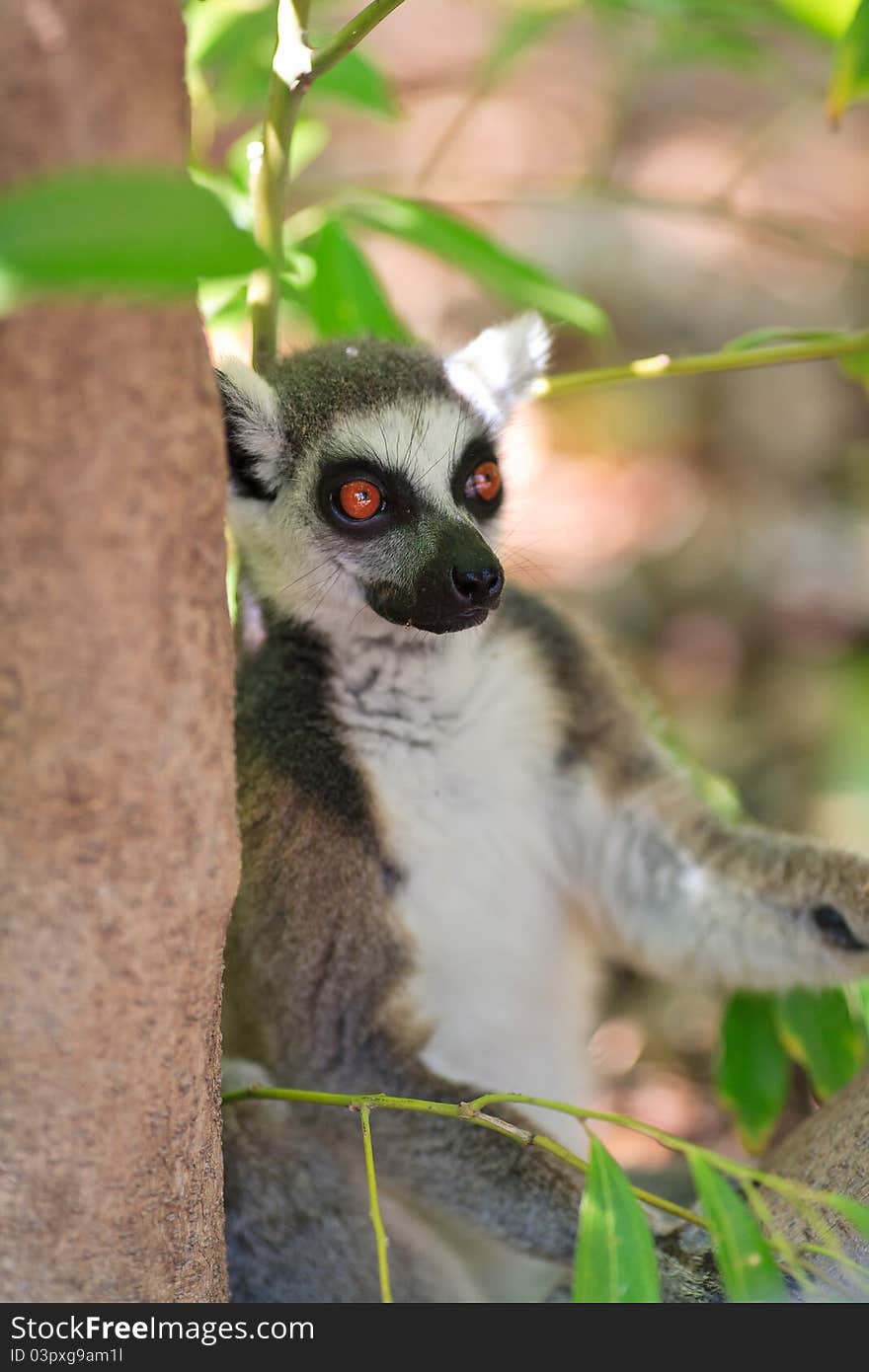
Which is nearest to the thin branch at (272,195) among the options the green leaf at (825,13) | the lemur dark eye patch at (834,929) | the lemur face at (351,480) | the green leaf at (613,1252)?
the lemur face at (351,480)

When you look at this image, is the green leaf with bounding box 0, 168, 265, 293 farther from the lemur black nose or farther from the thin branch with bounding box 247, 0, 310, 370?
the lemur black nose

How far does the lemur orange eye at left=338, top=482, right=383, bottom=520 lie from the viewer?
2.26 metres

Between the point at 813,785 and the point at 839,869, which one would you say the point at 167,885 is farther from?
the point at 813,785

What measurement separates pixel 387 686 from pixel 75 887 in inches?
41.5

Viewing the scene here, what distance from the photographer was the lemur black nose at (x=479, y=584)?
2045 mm

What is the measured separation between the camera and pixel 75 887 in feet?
4.48

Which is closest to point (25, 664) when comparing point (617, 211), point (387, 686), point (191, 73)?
point (387, 686)

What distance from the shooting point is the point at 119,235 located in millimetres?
960

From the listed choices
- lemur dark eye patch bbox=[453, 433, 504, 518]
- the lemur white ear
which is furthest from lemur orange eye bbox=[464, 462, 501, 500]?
the lemur white ear

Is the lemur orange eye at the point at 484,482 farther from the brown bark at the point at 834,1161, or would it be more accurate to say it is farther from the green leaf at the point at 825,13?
the brown bark at the point at 834,1161

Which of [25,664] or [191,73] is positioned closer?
[25,664]

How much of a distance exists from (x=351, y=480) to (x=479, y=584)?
1.19 ft

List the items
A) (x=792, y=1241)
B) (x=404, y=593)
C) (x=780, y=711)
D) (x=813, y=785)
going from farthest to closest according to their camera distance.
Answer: (x=780, y=711) → (x=813, y=785) → (x=404, y=593) → (x=792, y=1241)

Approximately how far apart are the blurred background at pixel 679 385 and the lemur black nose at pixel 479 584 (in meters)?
1.54
